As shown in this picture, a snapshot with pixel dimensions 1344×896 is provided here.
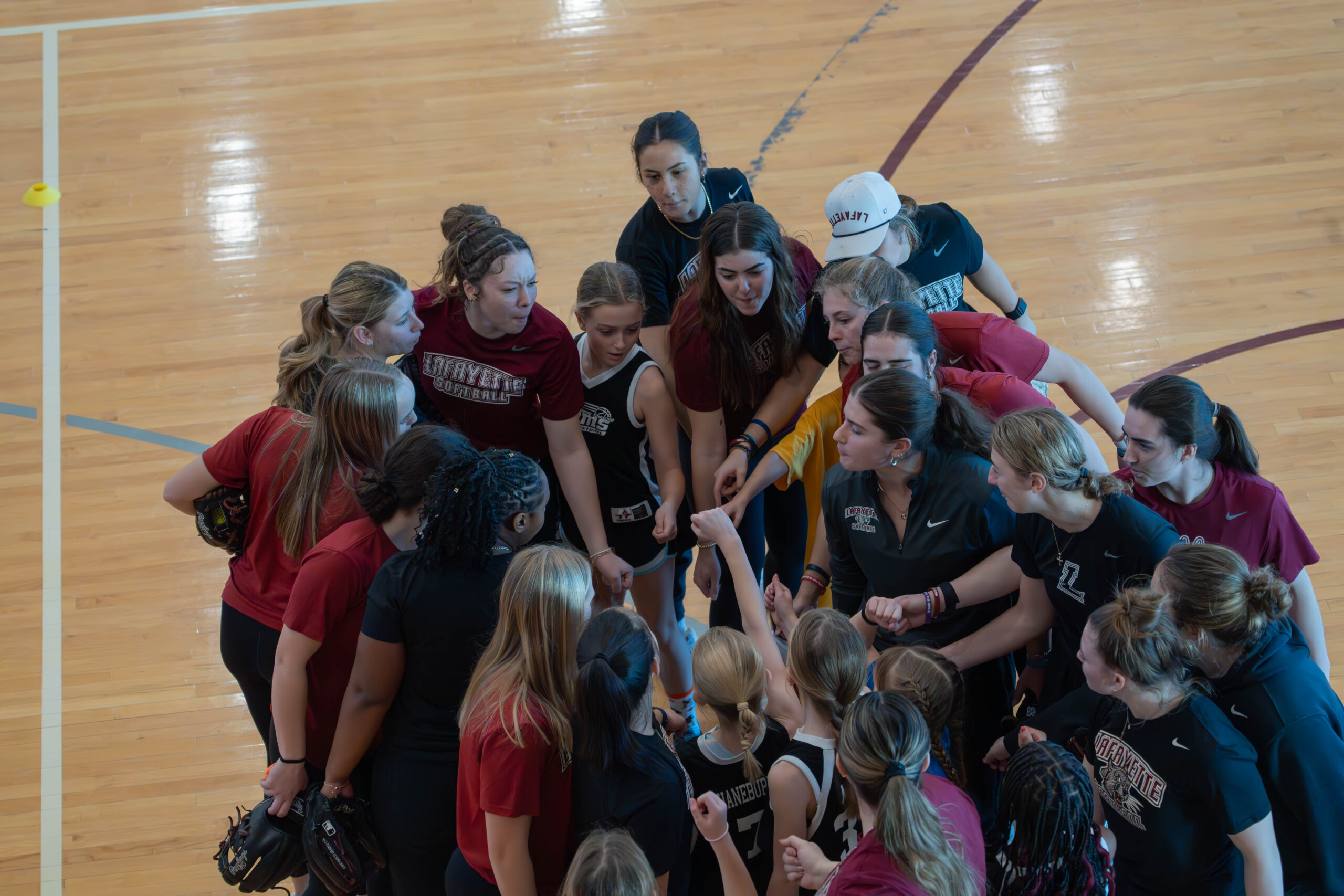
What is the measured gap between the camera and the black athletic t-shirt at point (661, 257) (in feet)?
11.7

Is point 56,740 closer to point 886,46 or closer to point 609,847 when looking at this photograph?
point 609,847

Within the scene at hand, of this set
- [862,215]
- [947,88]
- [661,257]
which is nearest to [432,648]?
[661,257]

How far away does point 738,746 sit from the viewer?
227 centimetres

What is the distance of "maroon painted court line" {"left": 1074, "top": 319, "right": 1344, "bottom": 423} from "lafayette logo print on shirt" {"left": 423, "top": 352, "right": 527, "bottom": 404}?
10.3 ft

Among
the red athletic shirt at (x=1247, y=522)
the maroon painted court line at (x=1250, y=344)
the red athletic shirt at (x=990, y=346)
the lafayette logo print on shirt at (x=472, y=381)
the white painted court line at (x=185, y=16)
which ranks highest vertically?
the red athletic shirt at (x=990, y=346)

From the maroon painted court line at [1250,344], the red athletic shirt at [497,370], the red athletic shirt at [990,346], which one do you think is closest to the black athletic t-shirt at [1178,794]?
the red athletic shirt at [990,346]

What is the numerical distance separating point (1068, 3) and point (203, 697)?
6.61 meters

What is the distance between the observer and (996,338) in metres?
3.04

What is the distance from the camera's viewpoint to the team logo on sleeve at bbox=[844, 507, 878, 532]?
2750 mm

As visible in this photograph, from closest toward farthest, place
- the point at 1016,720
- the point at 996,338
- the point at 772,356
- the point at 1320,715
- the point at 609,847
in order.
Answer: the point at 609,847, the point at 1320,715, the point at 1016,720, the point at 996,338, the point at 772,356

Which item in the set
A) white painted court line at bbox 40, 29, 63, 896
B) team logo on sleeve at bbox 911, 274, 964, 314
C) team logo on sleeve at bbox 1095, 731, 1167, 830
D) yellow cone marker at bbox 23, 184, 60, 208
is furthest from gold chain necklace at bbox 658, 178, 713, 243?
yellow cone marker at bbox 23, 184, 60, 208

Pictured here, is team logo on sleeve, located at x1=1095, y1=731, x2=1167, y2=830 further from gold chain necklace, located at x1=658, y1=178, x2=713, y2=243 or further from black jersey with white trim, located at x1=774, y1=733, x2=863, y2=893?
gold chain necklace, located at x1=658, y1=178, x2=713, y2=243

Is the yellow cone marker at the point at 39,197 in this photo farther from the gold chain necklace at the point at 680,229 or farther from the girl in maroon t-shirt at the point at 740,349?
the girl in maroon t-shirt at the point at 740,349

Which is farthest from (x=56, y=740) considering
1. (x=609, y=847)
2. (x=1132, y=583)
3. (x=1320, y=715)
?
(x=1320, y=715)
